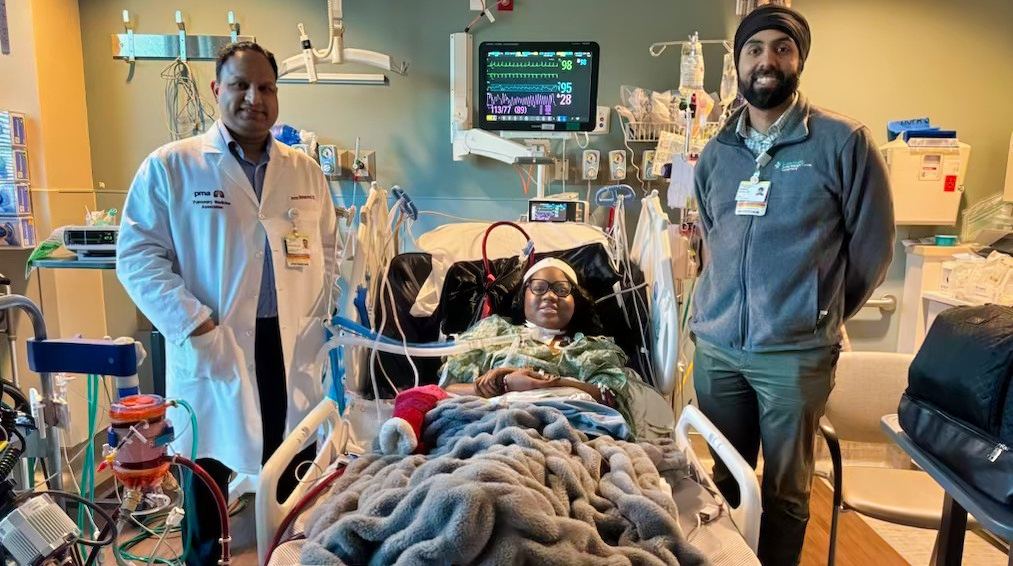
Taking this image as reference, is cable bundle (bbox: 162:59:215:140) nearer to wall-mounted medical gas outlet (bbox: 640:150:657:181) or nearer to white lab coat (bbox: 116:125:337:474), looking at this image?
white lab coat (bbox: 116:125:337:474)

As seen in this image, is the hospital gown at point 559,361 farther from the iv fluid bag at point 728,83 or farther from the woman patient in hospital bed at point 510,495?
the iv fluid bag at point 728,83

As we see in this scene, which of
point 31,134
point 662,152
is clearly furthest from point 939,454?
point 31,134

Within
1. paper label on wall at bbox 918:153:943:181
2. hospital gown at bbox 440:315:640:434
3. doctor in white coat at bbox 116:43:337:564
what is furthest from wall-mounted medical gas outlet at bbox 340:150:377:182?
paper label on wall at bbox 918:153:943:181

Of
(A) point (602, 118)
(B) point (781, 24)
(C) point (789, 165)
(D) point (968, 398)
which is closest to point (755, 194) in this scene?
(C) point (789, 165)

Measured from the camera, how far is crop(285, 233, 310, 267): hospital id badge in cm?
189

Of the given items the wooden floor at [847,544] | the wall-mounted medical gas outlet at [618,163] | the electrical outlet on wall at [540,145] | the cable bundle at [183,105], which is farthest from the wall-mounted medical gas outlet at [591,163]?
the cable bundle at [183,105]

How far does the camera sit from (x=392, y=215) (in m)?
2.17

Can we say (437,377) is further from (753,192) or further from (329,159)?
(329,159)

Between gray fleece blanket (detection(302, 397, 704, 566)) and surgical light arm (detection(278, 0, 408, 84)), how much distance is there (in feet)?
7.17

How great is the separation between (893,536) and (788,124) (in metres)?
1.90

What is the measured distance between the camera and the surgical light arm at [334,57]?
2928 mm

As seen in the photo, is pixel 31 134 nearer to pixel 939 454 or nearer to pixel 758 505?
pixel 758 505

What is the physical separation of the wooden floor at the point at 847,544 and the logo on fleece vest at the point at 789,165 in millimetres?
1462

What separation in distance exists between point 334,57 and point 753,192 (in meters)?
2.11
